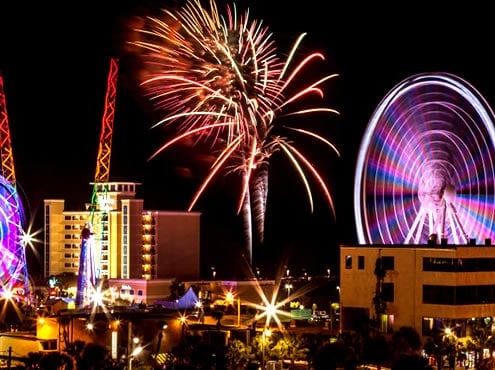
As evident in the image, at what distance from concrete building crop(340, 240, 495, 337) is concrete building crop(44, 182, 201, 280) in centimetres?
1985

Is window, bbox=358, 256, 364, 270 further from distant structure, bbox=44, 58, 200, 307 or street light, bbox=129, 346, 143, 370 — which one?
distant structure, bbox=44, 58, 200, 307

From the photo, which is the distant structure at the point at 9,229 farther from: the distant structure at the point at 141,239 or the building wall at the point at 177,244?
the building wall at the point at 177,244

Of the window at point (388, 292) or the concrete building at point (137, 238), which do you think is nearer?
the window at point (388, 292)

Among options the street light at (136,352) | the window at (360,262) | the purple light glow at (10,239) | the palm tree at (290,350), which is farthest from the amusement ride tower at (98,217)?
the palm tree at (290,350)

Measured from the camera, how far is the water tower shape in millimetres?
30594

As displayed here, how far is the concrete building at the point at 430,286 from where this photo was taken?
30641 millimetres

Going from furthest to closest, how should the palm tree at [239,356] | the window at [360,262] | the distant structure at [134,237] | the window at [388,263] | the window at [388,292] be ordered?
the distant structure at [134,237] < the window at [360,262] < the window at [388,263] < the window at [388,292] < the palm tree at [239,356]

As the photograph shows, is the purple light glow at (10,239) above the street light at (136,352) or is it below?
above

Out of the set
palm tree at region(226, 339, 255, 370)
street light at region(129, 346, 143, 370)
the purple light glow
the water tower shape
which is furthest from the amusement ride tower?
palm tree at region(226, 339, 255, 370)

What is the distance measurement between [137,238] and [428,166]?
21.9m

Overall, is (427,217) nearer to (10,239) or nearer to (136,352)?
(136,352)

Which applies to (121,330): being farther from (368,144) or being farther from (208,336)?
(368,144)

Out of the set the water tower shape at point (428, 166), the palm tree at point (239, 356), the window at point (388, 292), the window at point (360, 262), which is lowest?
the palm tree at point (239, 356)

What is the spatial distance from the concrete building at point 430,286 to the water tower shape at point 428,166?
3.60 ft
